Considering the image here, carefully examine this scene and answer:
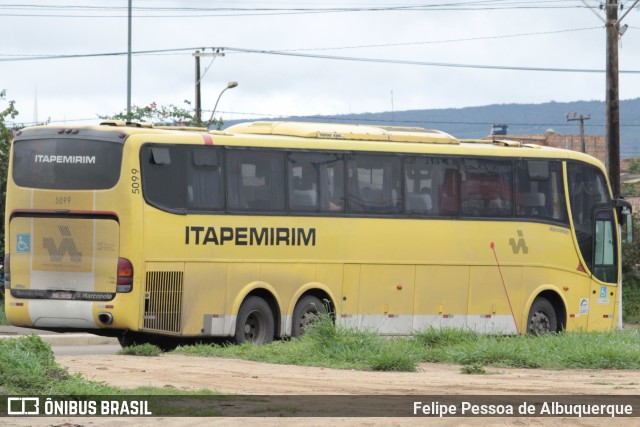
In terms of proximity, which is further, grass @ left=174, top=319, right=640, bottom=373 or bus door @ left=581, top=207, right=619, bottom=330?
bus door @ left=581, top=207, right=619, bottom=330

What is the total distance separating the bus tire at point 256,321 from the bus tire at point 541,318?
5678mm

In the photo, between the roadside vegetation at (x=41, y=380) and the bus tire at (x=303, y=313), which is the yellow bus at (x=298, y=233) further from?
the roadside vegetation at (x=41, y=380)

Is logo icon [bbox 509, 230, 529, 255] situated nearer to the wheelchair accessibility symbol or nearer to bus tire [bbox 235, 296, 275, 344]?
bus tire [bbox 235, 296, 275, 344]

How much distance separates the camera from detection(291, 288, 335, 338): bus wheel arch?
22.7 meters

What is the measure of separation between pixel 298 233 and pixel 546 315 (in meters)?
6.01

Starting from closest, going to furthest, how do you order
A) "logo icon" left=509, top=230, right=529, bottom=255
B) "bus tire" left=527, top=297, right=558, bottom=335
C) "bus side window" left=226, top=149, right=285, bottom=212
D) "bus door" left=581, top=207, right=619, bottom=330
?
"bus side window" left=226, top=149, right=285, bottom=212, "logo icon" left=509, top=230, right=529, bottom=255, "bus tire" left=527, top=297, right=558, bottom=335, "bus door" left=581, top=207, right=619, bottom=330

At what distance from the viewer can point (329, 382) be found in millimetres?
15680

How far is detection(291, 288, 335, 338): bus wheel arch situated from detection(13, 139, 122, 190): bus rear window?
4.16 m

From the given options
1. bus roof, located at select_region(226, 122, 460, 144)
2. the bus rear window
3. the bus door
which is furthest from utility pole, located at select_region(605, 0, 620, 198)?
the bus rear window

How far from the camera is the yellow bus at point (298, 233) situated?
20.5m

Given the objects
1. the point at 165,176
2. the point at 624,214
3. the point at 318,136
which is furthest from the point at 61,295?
the point at 624,214

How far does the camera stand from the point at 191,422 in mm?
11781

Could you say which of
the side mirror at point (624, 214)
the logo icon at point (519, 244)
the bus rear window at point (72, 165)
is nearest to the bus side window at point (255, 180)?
the bus rear window at point (72, 165)

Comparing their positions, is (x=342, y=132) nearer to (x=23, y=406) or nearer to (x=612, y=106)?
(x=612, y=106)
